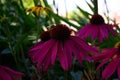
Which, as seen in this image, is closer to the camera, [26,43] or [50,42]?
[50,42]

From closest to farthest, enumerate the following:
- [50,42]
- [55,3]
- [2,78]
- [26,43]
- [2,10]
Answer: [2,78]
[50,42]
[55,3]
[26,43]
[2,10]

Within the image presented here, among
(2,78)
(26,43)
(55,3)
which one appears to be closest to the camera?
(2,78)

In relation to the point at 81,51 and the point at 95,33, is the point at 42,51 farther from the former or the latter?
the point at 95,33

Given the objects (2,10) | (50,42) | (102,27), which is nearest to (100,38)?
(102,27)

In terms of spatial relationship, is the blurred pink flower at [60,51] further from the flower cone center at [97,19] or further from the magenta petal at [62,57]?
the flower cone center at [97,19]

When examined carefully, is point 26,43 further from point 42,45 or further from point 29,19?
point 42,45

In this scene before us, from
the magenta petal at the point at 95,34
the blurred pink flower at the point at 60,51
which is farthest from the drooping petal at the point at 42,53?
the magenta petal at the point at 95,34
